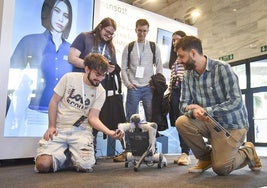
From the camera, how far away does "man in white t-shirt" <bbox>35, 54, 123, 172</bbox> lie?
1.89m

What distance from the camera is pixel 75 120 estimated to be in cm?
198

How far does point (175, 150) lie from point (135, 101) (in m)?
1.80

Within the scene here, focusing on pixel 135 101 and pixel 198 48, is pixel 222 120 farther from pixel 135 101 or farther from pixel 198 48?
pixel 135 101

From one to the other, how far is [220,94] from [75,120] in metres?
0.99

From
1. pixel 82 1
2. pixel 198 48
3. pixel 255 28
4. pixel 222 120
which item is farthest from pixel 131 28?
pixel 255 28

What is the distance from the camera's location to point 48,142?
1.91m

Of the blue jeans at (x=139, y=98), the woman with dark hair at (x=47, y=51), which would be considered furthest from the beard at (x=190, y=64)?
the woman with dark hair at (x=47, y=51)

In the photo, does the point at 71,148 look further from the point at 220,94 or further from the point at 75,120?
the point at 220,94

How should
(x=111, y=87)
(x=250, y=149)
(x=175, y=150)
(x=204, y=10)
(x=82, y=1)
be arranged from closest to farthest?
(x=250, y=149), (x=111, y=87), (x=82, y=1), (x=175, y=150), (x=204, y=10)

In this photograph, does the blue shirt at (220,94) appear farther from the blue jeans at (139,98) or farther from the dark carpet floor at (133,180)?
the blue jeans at (139,98)

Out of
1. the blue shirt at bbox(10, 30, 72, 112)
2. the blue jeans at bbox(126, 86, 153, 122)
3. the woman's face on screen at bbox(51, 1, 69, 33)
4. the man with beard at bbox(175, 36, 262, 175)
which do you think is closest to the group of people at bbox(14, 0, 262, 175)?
the man with beard at bbox(175, 36, 262, 175)

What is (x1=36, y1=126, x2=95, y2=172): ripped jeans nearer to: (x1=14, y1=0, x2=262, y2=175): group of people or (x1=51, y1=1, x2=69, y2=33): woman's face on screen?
(x1=14, y1=0, x2=262, y2=175): group of people

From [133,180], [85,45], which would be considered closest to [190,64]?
[133,180]

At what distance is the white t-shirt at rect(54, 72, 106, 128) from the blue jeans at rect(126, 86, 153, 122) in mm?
603
